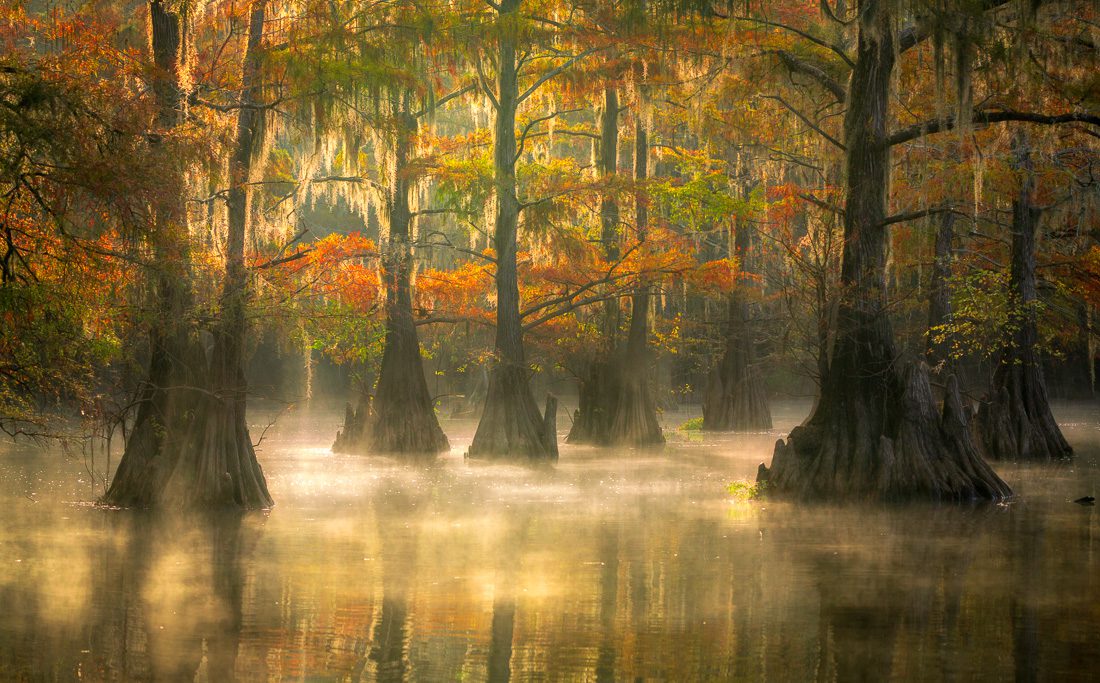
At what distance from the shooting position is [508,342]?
23.7 meters

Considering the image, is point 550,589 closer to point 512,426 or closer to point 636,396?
point 512,426

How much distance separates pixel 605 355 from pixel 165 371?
1293 cm

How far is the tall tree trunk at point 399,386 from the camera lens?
24188 mm

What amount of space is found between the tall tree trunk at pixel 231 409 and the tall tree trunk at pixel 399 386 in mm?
7792

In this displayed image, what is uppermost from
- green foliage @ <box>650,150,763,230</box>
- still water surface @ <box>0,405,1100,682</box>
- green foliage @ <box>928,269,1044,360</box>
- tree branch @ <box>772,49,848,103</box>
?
tree branch @ <box>772,49,848,103</box>

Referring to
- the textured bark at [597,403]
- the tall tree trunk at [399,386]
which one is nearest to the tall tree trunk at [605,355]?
the textured bark at [597,403]

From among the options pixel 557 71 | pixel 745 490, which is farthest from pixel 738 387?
pixel 745 490

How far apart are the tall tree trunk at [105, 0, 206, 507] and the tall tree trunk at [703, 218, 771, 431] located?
59.4 feet

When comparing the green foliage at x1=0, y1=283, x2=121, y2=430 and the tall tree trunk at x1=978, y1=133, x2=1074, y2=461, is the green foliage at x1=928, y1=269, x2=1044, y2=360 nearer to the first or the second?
the tall tree trunk at x1=978, y1=133, x2=1074, y2=461

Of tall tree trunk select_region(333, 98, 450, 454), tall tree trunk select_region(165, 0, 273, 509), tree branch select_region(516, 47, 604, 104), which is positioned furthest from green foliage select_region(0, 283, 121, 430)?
tree branch select_region(516, 47, 604, 104)

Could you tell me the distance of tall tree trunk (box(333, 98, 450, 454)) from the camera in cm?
2419

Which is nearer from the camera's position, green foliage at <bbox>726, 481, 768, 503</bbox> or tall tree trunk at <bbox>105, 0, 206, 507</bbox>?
tall tree trunk at <bbox>105, 0, 206, 507</bbox>

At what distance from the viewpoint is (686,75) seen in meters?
21.9

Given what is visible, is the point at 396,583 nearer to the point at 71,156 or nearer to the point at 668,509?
→ the point at 71,156
